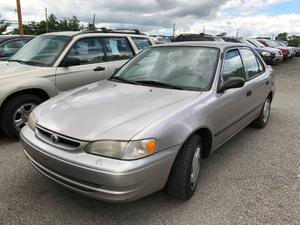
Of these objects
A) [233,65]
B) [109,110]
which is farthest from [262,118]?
[109,110]

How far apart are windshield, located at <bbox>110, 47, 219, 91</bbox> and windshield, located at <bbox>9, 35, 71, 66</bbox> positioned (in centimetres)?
154

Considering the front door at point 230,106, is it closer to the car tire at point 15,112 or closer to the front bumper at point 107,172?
the front bumper at point 107,172

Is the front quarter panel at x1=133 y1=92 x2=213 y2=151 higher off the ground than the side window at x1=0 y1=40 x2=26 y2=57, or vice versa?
the front quarter panel at x1=133 y1=92 x2=213 y2=151

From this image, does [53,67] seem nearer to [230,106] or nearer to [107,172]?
[230,106]

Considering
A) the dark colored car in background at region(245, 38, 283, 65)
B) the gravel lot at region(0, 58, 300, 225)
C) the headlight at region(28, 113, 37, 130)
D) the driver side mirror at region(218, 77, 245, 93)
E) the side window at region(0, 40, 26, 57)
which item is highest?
the driver side mirror at region(218, 77, 245, 93)

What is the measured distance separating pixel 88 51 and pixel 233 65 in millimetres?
2707

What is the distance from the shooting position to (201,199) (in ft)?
9.91

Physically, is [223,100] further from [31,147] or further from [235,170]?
[31,147]

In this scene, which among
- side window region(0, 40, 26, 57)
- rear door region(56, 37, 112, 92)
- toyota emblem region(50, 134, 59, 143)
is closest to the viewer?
toyota emblem region(50, 134, 59, 143)

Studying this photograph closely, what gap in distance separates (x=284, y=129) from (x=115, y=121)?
3.90 metres

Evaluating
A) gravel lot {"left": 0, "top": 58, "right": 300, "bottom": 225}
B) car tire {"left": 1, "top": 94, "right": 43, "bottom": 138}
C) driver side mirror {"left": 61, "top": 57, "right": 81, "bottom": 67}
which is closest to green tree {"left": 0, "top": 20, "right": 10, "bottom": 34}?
driver side mirror {"left": 61, "top": 57, "right": 81, "bottom": 67}

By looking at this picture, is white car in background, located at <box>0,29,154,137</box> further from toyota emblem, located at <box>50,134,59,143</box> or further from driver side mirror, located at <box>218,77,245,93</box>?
driver side mirror, located at <box>218,77,245,93</box>


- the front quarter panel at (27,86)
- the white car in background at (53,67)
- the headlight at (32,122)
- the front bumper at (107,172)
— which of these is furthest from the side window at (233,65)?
the front quarter panel at (27,86)

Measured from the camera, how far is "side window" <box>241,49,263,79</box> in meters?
4.49
